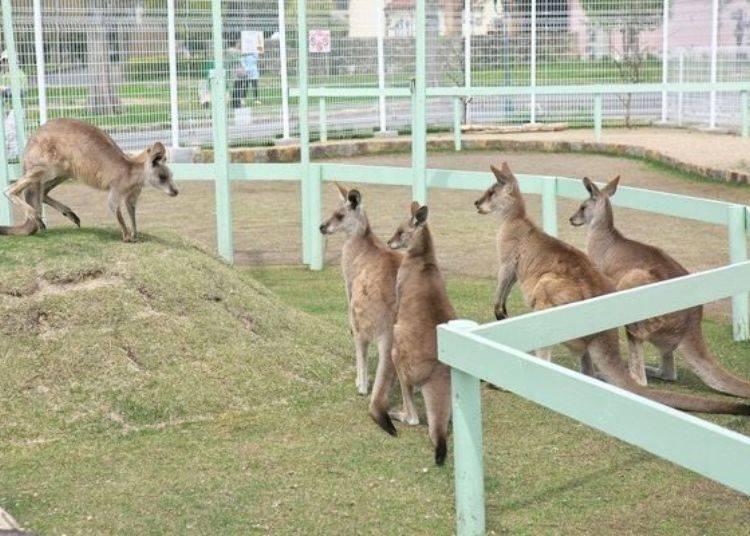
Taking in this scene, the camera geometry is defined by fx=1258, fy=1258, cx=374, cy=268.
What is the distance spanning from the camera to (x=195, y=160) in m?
15.5

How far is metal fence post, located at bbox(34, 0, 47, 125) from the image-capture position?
45.6 feet

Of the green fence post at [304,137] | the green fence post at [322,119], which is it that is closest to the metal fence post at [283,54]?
the green fence post at [322,119]

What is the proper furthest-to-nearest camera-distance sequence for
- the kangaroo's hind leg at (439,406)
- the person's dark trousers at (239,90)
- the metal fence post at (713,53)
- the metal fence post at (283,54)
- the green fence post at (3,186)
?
1. the metal fence post at (713,53)
2. the person's dark trousers at (239,90)
3. the metal fence post at (283,54)
4. the green fence post at (3,186)
5. the kangaroo's hind leg at (439,406)

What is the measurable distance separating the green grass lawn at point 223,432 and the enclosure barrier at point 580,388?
556mm

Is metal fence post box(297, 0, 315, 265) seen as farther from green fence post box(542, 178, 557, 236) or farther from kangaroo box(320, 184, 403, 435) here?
kangaroo box(320, 184, 403, 435)

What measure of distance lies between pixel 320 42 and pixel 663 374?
36.2 feet

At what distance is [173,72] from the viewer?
47.7 ft

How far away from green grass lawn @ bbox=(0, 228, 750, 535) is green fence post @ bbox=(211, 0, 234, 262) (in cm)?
173

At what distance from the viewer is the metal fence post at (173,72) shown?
1388cm

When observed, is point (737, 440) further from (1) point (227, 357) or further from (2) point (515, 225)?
(2) point (515, 225)

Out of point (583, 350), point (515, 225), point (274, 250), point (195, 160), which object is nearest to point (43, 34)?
point (195, 160)

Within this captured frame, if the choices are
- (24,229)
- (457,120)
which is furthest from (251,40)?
(24,229)

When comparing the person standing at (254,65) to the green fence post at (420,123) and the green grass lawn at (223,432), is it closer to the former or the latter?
the green fence post at (420,123)

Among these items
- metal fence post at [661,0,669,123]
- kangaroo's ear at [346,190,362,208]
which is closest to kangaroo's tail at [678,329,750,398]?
kangaroo's ear at [346,190,362,208]
